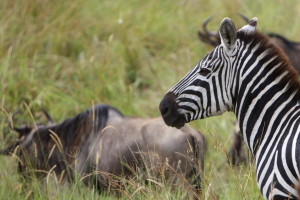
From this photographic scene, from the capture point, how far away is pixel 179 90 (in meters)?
3.69

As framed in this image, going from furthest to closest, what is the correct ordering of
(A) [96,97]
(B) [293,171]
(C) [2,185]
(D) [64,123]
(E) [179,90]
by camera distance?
1. (A) [96,97]
2. (D) [64,123]
3. (C) [2,185]
4. (E) [179,90]
5. (B) [293,171]

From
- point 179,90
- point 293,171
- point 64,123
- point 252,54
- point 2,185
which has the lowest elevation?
point 2,185

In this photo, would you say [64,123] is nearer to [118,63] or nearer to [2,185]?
[2,185]

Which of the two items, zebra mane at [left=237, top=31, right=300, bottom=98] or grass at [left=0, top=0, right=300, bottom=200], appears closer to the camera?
zebra mane at [left=237, top=31, right=300, bottom=98]

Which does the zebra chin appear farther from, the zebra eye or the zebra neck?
the zebra neck

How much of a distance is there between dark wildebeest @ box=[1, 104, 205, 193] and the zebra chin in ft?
4.68

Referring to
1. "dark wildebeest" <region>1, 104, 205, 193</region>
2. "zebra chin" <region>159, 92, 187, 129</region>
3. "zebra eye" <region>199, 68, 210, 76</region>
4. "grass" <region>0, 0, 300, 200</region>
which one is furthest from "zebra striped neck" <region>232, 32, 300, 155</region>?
"grass" <region>0, 0, 300, 200</region>

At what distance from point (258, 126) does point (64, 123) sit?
331 cm

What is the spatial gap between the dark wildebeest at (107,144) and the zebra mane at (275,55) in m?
1.81

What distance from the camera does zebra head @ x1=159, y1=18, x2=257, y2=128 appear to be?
11.6ft

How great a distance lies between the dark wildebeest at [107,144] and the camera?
207 inches

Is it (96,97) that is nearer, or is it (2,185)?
(2,185)

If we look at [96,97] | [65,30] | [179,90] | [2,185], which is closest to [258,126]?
[179,90]

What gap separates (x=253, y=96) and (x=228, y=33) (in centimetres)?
Result: 48
